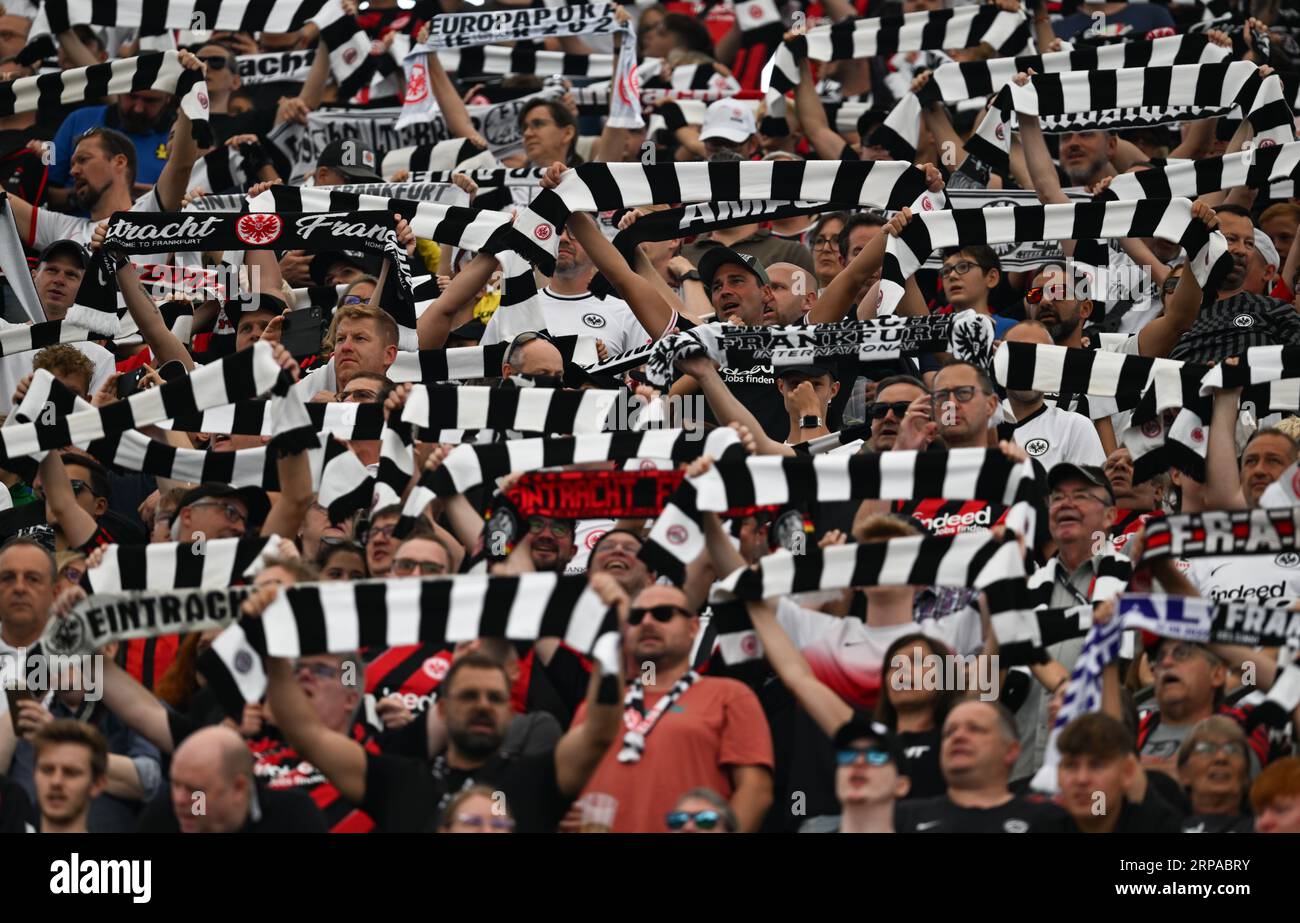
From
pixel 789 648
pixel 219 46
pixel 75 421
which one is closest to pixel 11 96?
pixel 219 46

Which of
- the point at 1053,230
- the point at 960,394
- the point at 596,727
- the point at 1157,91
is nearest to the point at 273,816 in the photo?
the point at 596,727

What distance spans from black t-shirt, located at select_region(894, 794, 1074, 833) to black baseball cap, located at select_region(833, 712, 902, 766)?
0.70 feet

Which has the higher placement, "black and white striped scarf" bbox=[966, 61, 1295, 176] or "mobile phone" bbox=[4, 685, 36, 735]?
"black and white striped scarf" bbox=[966, 61, 1295, 176]

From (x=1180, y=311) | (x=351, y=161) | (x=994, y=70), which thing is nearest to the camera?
(x=1180, y=311)

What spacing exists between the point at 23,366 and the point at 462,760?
5.17 meters

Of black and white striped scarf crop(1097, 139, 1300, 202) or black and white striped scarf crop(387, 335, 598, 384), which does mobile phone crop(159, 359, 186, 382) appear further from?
black and white striped scarf crop(1097, 139, 1300, 202)

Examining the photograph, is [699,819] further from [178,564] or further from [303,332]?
[303,332]

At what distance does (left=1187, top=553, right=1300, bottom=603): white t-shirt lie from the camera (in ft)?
32.5

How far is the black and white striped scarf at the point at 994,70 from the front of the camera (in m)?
13.6

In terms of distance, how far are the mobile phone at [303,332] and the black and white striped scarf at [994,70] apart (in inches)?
144

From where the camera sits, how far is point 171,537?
34.4 feet

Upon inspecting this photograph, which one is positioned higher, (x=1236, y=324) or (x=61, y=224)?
(x=61, y=224)

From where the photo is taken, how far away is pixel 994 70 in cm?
1412

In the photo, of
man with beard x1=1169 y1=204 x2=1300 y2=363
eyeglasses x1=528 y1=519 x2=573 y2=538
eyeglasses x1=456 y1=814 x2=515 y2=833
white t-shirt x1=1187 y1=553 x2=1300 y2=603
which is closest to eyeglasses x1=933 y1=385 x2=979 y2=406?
white t-shirt x1=1187 y1=553 x2=1300 y2=603
